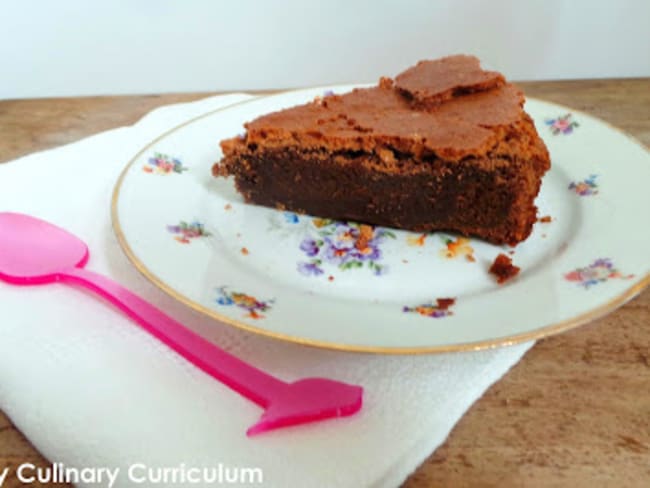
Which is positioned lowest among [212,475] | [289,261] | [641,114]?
[212,475]

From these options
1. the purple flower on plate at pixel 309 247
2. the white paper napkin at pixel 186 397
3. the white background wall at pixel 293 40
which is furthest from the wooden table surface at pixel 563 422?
the white background wall at pixel 293 40

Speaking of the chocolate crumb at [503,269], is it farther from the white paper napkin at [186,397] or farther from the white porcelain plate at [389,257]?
the white paper napkin at [186,397]

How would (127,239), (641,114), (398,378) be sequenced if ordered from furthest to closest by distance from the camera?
(641,114)
(127,239)
(398,378)

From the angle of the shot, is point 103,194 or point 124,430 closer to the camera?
point 124,430

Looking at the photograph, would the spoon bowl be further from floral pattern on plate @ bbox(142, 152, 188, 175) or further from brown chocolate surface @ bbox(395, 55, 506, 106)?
brown chocolate surface @ bbox(395, 55, 506, 106)

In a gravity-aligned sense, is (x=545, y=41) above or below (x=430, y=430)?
above

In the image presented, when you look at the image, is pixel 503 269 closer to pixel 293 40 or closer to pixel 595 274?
pixel 595 274

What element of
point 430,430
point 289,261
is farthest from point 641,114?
point 430,430

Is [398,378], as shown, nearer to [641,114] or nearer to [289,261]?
[289,261]
